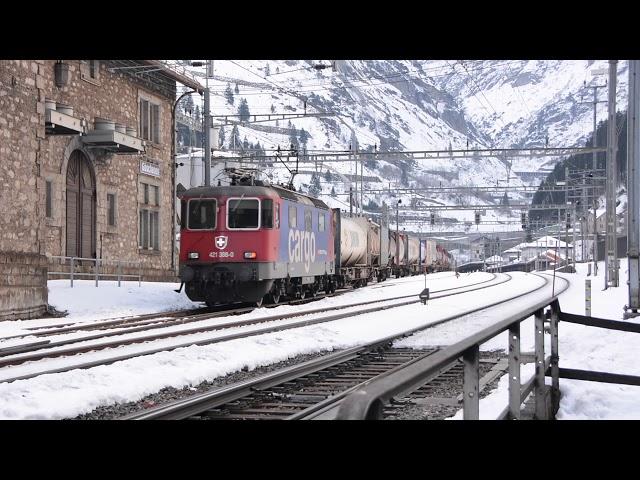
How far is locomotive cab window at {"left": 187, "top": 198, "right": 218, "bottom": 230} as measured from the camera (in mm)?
22531

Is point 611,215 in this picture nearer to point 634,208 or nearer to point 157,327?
point 634,208

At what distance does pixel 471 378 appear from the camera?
4.85 metres

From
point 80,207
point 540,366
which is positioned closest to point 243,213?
point 80,207

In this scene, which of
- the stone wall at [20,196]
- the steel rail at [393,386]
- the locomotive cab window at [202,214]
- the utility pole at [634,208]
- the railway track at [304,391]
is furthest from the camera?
the locomotive cab window at [202,214]

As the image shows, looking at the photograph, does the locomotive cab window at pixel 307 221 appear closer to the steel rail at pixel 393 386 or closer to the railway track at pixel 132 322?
the railway track at pixel 132 322

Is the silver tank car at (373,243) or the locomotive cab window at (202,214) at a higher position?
the locomotive cab window at (202,214)

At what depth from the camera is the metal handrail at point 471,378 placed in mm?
2991

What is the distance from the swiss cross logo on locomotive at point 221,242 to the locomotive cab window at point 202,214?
381 mm

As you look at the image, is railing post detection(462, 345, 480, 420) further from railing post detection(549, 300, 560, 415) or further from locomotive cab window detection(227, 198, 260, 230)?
locomotive cab window detection(227, 198, 260, 230)

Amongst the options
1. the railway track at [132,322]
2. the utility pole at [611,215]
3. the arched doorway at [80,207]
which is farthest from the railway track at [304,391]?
the utility pole at [611,215]

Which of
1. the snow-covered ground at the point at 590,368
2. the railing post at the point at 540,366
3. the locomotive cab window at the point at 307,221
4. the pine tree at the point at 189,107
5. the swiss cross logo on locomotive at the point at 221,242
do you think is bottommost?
the snow-covered ground at the point at 590,368

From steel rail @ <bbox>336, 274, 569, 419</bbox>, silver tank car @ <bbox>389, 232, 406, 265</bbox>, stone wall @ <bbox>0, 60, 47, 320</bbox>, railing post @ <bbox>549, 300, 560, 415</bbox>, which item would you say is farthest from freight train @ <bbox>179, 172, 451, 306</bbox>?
silver tank car @ <bbox>389, 232, 406, 265</bbox>

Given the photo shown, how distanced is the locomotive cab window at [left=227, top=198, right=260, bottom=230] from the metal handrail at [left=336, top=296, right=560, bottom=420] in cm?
1391
